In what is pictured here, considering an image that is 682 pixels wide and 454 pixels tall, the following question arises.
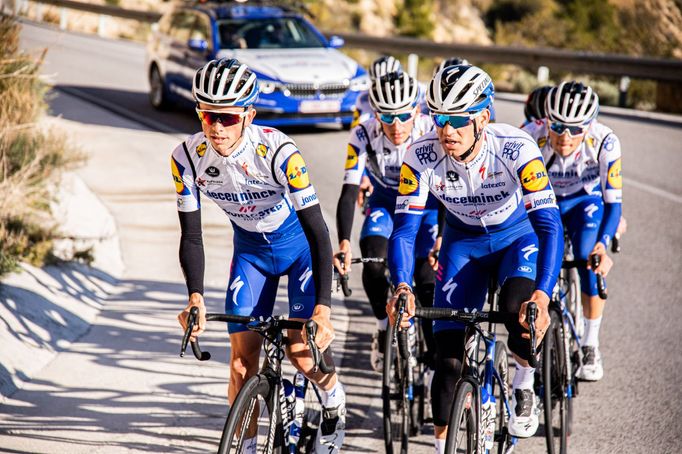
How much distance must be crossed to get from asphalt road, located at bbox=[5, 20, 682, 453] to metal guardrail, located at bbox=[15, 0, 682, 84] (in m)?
4.88

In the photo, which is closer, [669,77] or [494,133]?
[494,133]

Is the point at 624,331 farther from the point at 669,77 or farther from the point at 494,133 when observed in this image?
the point at 669,77

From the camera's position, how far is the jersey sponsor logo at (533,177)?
181 inches

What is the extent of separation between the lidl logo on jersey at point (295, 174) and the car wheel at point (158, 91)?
13273mm

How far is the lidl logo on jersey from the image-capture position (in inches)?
174

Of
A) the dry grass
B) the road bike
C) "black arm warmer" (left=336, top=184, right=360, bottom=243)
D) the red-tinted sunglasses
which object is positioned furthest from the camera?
the dry grass

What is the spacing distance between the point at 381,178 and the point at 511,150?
74.1 inches

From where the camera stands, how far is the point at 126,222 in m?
10.4

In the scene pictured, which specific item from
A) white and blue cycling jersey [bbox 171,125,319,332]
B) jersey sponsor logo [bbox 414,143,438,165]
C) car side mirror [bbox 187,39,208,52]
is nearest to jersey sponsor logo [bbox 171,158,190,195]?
white and blue cycling jersey [bbox 171,125,319,332]

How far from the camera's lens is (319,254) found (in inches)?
170

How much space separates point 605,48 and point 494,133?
71.8 ft

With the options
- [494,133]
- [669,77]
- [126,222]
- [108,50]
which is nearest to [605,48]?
[669,77]

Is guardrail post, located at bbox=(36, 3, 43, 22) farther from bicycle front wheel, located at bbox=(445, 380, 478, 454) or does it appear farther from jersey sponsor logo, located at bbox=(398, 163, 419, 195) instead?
bicycle front wheel, located at bbox=(445, 380, 478, 454)

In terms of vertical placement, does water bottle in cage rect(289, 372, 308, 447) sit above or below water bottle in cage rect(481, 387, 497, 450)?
below
